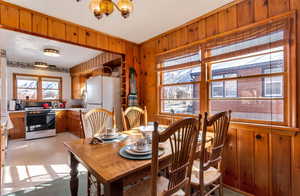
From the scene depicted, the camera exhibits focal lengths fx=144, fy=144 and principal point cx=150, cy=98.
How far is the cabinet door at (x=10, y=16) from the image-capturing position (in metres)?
1.83

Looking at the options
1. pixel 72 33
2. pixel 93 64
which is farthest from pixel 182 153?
pixel 93 64

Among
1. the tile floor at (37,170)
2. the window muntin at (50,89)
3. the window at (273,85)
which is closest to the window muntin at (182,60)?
the window at (273,85)

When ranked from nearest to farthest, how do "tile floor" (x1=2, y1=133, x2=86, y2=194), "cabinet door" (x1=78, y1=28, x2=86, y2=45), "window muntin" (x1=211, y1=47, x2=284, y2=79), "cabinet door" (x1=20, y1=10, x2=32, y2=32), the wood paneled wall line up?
"window muntin" (x1=211, y1=47, x2=284, y2=79), "cabinet door" (x1=20, y1=10, x2=32, y2=32), "tile floor" (x1=2, y1=133, x2=86, y2=194), "cabinet door" (x1=78, y1=28, x2=86, y2=45), the wood paneled wall

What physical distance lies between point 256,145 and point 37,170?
330cm

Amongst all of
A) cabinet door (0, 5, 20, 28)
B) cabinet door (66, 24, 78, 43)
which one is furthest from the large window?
cabinet door (0, 5, 20, 28)

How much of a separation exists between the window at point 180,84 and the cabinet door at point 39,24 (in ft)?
6.39

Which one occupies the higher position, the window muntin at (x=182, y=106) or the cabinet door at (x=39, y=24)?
the cabinet door at (x=39, y=24)

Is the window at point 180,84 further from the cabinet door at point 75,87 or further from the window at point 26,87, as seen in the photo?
the window at point 26,87

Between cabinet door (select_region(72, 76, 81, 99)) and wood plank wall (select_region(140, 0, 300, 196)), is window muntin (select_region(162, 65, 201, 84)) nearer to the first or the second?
wood plank wall (select_region(140, 0, 300, 196))

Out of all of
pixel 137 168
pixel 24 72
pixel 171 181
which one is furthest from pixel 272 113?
pixel 24 72

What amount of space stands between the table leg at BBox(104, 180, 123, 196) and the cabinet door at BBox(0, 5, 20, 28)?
2.34m

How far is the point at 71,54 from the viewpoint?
13.3ft

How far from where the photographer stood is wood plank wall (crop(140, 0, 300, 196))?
1.52 m

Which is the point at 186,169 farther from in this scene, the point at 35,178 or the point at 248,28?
the point at 35,178
